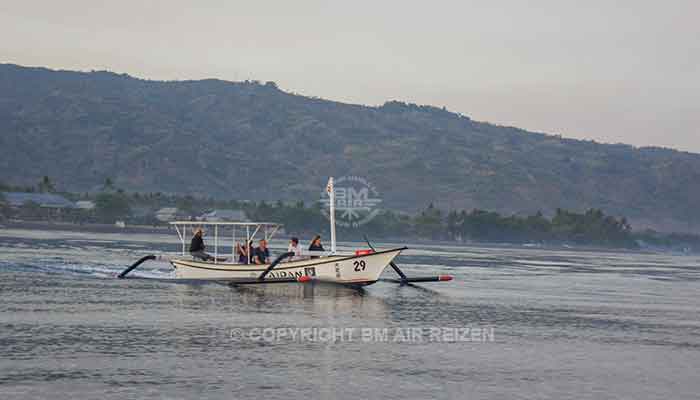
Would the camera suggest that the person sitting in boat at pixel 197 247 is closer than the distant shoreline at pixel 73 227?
Yes

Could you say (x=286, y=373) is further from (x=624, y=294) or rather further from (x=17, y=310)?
(x=624, y=294)

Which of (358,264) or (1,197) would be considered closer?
(358,264)

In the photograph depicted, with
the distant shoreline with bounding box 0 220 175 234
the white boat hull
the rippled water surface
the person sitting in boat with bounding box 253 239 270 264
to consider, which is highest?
the distant shoreline with bounding box 0 220 175 234

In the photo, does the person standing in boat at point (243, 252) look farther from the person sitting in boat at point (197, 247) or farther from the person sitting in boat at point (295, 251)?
the person sitting in boat at point (295, 251)

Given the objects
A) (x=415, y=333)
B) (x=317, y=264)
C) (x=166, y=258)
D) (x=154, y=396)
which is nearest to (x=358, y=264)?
(x=317, y=264)

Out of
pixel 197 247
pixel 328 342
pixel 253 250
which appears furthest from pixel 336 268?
pixel 328 342

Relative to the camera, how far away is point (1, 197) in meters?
189

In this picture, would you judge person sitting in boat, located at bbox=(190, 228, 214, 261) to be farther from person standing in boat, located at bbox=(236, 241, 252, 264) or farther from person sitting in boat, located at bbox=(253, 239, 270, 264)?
person sitting in boat, located at bbox=(253, 239, 270, 264)

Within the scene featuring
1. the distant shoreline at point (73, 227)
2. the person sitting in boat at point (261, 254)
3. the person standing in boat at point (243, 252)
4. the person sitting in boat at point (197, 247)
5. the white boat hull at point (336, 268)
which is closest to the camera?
the white boat hull at point (336, 268)

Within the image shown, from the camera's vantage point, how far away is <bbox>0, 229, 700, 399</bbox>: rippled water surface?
2403cm

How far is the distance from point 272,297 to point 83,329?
15068 mm

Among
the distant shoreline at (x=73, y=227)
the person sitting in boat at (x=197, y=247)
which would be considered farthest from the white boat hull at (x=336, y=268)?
the distant shoreline at (x=73, y=227)

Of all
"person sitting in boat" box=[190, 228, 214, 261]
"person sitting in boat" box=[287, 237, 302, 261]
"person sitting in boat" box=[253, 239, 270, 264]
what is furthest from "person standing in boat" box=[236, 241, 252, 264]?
"person sitting in boat" box=[287, 237, 302, 261]

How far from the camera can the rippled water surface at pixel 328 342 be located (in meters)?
24.0
